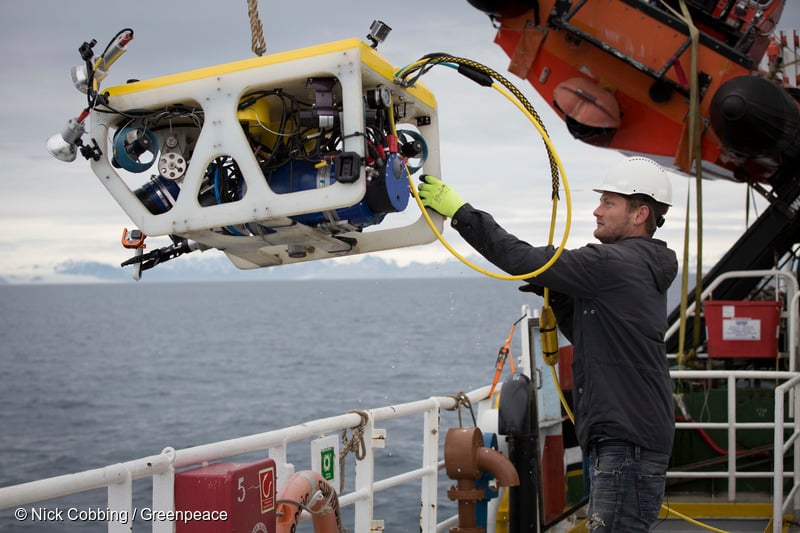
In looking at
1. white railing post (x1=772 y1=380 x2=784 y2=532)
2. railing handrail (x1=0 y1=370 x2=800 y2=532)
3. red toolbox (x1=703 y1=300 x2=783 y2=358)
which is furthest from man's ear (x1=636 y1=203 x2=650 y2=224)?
red toolbox (x1=703 y1=300 x2=783 y2=358)

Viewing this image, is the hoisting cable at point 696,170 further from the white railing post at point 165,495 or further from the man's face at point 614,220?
the white railing post at point 165,495

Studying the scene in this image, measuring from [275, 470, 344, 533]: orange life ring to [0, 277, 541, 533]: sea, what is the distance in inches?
32.6

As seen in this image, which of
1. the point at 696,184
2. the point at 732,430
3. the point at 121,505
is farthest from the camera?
Answer: the point at 696,184

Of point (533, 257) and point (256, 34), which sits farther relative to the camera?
point (256, 34)

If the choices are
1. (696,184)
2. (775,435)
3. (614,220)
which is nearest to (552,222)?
(614,220)

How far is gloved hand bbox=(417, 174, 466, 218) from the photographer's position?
394cm

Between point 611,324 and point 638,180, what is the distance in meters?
0.65

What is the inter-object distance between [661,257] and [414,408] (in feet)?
5.72

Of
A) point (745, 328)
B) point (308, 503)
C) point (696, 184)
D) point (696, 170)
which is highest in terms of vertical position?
point (696, 170)

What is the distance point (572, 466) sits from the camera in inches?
283

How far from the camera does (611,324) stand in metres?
3.78

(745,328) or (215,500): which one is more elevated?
(745,328)

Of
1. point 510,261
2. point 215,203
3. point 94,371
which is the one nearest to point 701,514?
point 510,261

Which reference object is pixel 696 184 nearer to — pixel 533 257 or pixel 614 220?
pixel 614 220
